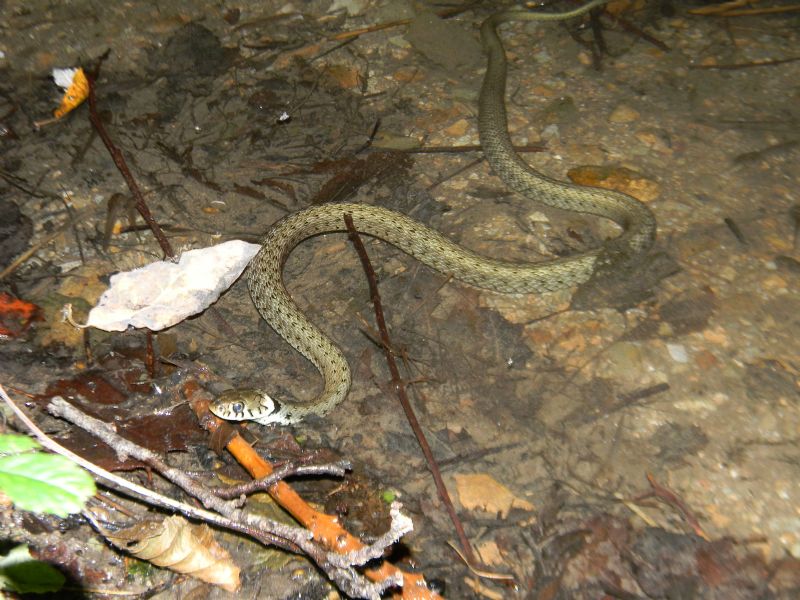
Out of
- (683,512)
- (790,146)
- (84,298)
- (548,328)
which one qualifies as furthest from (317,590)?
(790,146)

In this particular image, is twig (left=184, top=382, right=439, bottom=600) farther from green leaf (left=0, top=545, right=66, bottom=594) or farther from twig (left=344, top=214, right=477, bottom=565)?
green leaf (left=0, top=545, right=66, bottom=594)

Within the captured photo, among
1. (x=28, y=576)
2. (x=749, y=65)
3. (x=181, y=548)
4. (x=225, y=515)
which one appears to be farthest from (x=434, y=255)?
(x=749, y=65)

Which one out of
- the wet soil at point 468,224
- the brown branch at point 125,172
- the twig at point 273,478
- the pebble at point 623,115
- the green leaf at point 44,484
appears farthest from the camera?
the pebble at point 623,115

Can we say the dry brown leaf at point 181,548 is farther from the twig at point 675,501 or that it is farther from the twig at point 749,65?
the twig at point 749,65

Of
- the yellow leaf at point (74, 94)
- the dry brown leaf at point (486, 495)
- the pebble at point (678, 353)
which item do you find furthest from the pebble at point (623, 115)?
the yellow leaf at point (74, 94)

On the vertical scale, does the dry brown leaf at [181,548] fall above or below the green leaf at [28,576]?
below

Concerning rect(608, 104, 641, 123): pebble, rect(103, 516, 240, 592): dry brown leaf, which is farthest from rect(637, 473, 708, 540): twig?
rect(608, 104, 641, 123): pebble

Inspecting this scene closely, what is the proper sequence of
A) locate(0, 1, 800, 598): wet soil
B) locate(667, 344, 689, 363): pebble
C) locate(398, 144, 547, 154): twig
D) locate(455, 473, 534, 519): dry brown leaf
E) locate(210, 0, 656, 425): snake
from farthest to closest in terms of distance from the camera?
locate(398, 144, 547, 154): twig → locate(210, 0, 656, 425): snake → locate(667, 344, 689, 363): pebble → locate(0, 1, 800, 598): wet soil → locate(455, 473, 534, 519): dry brown leaf
